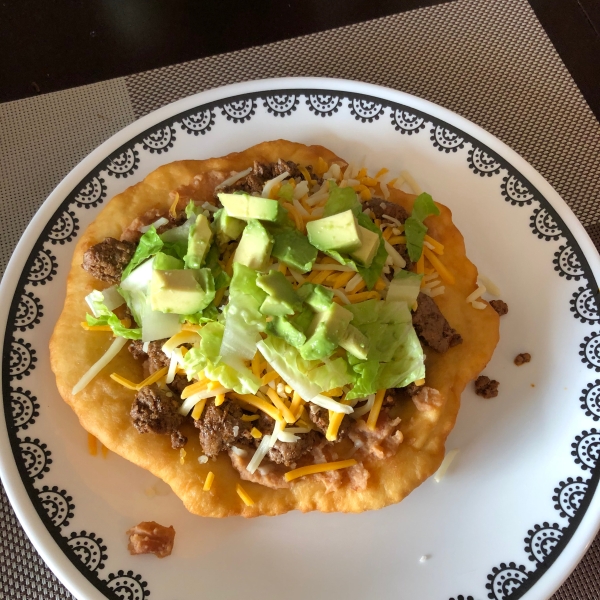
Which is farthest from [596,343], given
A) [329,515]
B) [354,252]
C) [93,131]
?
[93,131]

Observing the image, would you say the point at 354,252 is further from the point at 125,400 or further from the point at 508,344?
the point at 125,400

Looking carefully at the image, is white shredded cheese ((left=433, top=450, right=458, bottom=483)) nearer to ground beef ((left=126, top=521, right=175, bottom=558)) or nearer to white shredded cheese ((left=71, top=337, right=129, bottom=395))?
ground beef ((left=126, top=521, right=175, bottom=558))

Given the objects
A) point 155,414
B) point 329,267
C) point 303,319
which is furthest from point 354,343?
point 155,414

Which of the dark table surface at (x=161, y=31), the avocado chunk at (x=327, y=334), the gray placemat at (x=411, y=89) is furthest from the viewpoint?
the dark table surface at (x=161, y=31)

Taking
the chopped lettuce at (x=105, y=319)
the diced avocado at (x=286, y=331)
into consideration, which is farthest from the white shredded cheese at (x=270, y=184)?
the chopped lettuce at (x=105, y=319)

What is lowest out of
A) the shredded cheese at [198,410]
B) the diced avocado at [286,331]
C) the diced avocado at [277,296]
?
the shredded cheese at [198,410]

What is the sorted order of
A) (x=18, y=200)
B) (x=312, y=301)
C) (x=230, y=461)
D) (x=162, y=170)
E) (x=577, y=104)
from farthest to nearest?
(x=577, y=104) → (x=18, y=200) → (x=162, y=170) → (x=230, y=461) → (x=312, y=301)

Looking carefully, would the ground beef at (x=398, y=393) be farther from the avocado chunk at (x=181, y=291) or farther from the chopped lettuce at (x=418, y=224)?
the avocado chunk at (x=181, y=291)

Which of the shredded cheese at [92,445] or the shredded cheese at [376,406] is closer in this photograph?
the shredded cheese at [376,406]
